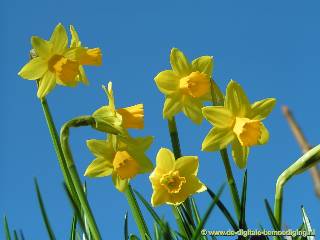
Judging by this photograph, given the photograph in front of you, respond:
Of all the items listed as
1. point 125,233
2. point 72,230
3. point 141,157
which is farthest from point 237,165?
point 72,230

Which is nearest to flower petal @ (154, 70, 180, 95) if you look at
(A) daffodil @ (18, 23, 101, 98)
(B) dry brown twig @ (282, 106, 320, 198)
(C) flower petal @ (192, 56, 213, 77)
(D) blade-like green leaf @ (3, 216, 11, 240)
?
(C) flower petal @ (192, 56, 213, 77)

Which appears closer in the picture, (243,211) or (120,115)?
(243,211)

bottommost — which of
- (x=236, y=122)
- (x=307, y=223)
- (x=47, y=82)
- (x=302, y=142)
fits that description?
(x=307, y=223)

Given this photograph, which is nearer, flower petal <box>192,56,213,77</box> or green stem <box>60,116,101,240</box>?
green stem <box>60,116,101,240</box>

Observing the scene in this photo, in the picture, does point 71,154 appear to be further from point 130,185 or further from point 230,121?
point 230,121

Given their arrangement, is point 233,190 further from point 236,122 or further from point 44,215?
point 44,215

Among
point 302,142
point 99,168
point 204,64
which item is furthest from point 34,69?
point 302,142

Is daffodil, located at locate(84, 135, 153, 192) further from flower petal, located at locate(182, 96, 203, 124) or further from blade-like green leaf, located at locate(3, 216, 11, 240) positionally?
blade-like green leaf, located at locate(3, 216, 11, 240)

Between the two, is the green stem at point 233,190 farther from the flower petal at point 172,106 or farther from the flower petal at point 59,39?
the flower petal at point 59,39
